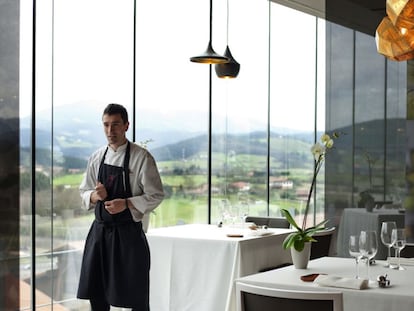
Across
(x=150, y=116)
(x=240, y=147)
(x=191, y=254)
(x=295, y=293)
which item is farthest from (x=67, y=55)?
(x=295, y=293)

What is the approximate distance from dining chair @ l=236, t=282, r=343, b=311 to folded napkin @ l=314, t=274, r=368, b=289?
58cm

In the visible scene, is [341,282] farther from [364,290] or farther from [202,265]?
[202,265]

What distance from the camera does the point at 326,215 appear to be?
7.77 metres

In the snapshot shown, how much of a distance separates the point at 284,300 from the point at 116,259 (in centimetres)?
198

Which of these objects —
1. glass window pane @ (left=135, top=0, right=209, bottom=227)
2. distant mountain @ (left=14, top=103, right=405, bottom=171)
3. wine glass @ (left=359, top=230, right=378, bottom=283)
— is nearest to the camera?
wine glass @ (left=359, top=230, right=378, bottom=283)

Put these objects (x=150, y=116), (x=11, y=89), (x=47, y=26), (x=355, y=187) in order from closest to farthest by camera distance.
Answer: (x=11, y=89)
(x=47, y=26)
(x=150, y=116)
(x=355, y=187)

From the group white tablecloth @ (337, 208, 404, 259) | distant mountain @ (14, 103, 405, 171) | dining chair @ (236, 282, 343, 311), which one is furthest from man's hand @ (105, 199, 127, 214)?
white tablecloth @ (337, 208, 404, 259)

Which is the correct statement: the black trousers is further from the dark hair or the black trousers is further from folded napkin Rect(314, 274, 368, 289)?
folded napkin Rect(314, 274, 368, 289)

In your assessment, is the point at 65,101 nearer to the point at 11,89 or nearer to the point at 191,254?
the point at 11,89

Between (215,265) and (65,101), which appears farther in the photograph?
(65,101)

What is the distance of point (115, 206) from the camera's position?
4.62 metres

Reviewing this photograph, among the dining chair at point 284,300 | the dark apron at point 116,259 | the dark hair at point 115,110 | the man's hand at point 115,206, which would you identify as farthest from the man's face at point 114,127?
the dining chair at point 284,300

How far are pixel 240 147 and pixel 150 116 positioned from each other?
184 cm

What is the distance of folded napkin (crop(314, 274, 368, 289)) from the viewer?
342 cm
